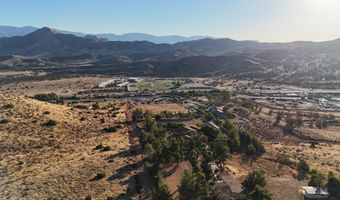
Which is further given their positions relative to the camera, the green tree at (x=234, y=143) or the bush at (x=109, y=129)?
the bush at (x=109, y=129)

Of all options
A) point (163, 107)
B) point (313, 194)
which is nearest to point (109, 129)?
point (313, 194)

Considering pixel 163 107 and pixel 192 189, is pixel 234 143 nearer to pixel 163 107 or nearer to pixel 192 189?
pixel 192 189

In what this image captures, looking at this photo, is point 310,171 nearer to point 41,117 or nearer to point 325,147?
point 325,147

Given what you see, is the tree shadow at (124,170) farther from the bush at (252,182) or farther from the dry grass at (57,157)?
the bush at (252,182)

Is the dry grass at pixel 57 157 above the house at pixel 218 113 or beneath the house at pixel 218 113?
above

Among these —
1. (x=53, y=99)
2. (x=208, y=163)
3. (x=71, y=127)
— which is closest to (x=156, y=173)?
(x=208, y=163)

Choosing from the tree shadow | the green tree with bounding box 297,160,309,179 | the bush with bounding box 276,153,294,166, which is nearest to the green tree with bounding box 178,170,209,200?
the tree shadow

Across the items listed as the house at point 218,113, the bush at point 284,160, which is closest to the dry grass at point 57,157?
the bush at point 284,160

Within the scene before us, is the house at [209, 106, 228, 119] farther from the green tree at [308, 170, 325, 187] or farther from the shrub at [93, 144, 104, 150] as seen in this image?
the green tree at [308, 170, 325, 187]
